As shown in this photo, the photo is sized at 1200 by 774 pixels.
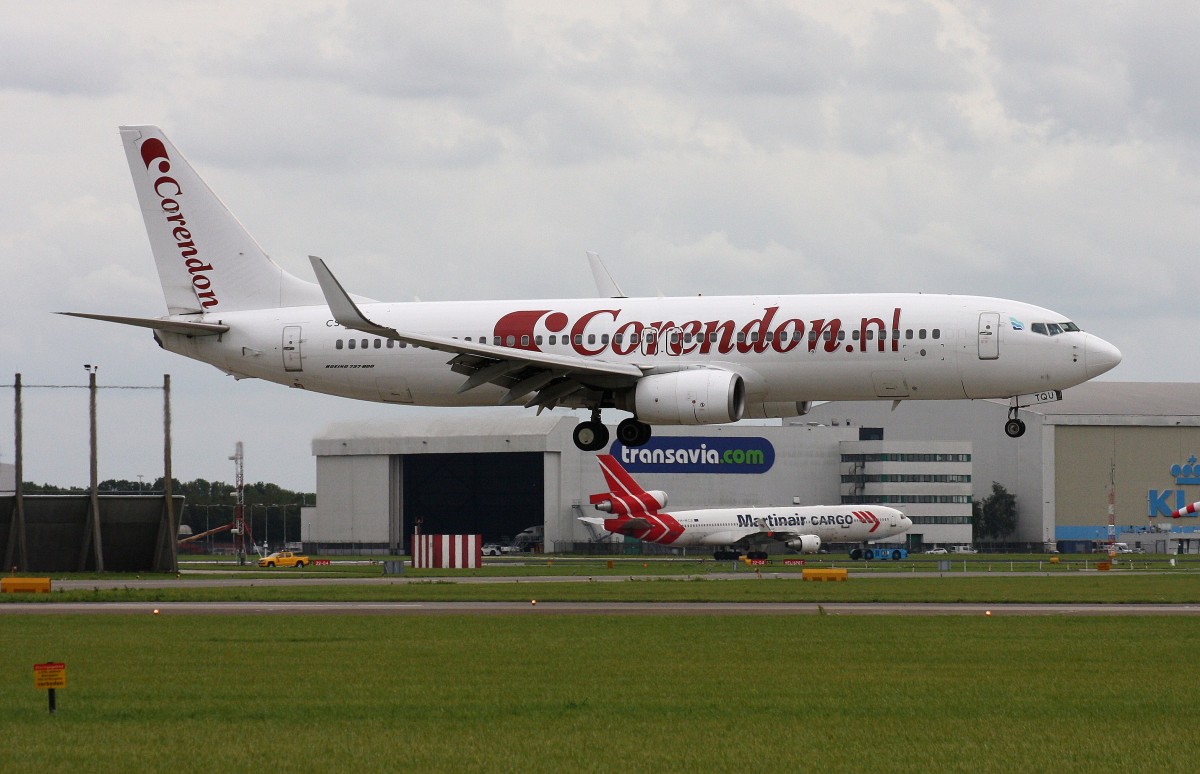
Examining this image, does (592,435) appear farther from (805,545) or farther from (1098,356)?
(805,545)

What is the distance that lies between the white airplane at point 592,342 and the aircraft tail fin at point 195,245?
2.1 inches

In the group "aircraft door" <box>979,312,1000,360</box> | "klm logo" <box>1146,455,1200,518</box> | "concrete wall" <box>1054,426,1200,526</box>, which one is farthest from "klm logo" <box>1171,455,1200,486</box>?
"aircraft door" <box>979,312,1000,360</box>

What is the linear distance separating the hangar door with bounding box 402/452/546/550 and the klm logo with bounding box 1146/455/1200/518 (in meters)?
70.1

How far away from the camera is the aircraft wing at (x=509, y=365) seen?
50.9 m

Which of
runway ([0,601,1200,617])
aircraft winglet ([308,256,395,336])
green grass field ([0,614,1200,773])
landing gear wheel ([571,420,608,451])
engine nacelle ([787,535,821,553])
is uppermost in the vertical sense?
aircraft winglet ([308,256,395,336])

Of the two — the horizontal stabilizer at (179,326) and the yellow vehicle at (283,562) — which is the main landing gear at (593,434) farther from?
the yellow vehicle at (283,562)

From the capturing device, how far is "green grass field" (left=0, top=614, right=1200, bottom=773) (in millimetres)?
20828

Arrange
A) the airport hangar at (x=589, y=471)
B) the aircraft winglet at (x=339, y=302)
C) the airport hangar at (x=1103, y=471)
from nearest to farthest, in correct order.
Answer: the aircraft winglet at (x=339, y=302), the airport hangar at (x=589, y=471), the airport hangar at (x=1103, y=471)

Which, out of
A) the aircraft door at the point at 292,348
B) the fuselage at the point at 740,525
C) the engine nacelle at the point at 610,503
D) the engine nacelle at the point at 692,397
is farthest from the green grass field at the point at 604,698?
the engine nacelle at the point at 610,503

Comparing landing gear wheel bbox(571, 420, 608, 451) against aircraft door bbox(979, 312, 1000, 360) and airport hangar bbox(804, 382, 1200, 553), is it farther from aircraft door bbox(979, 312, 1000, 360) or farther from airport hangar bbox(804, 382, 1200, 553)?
airport hangar bbox(804, 382, 1200, 553)

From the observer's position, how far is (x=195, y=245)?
6162cm

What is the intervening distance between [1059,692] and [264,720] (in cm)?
1309

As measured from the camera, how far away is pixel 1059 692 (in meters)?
27.1

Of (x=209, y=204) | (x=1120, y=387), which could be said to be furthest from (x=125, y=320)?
(x=1120, y=387)
